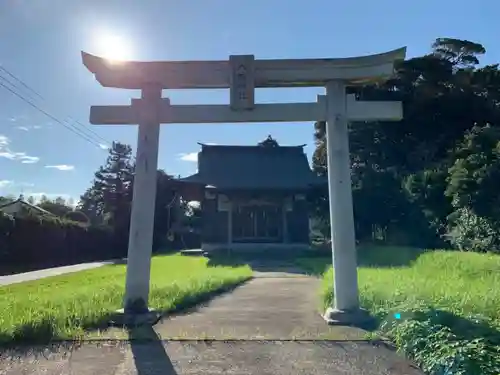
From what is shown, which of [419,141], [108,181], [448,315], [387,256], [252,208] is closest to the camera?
[448,315]

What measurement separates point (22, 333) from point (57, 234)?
19.3 metres

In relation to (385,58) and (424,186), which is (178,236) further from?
(385,58)

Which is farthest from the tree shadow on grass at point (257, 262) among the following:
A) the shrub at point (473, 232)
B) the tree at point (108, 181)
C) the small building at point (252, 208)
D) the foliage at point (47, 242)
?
the tree at point (108, 181)

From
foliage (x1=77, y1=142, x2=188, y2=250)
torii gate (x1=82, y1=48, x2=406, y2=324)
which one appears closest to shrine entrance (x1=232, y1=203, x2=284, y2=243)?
foliage (x1=77, y1=142, x2=188, y2=250)

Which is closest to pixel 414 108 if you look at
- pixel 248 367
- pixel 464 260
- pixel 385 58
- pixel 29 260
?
pixel 464 260

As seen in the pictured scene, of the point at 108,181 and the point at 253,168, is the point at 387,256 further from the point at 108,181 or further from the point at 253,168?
the point at 108,181

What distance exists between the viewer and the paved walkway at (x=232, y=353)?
162 inches

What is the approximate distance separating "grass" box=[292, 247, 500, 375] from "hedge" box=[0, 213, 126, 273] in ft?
49.6

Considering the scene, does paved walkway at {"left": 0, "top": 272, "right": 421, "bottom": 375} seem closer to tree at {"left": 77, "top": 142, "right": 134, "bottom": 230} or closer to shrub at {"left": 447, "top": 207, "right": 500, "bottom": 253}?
shrub at {"left": 447, "top": 207, "right": 500, "bottom": 253}

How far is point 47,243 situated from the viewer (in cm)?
2202

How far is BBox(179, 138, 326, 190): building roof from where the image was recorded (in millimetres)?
23636

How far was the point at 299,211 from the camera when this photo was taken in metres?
23.7

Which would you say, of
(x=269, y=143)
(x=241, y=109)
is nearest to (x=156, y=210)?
(x=269, y=143)

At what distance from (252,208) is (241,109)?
1753 centimetres
